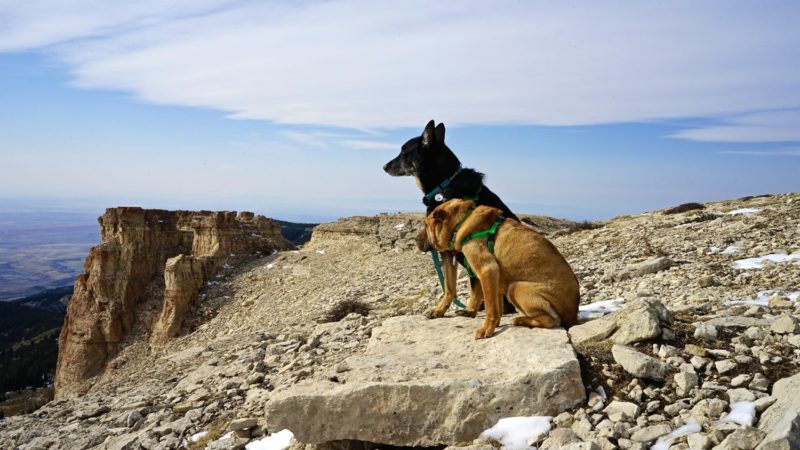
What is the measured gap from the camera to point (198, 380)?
9.73m

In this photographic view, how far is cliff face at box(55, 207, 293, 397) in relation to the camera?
30.7 meters

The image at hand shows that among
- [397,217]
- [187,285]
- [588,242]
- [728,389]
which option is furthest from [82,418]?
[397,217]

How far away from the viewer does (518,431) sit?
447cm

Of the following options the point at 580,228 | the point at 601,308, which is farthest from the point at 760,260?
the point at 580,228

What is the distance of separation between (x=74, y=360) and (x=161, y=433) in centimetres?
2842

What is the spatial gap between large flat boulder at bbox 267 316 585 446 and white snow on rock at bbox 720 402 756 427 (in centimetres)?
108

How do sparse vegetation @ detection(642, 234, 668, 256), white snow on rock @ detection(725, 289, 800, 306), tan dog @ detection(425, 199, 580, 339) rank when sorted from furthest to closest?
sparse vegetation @ detection(642, 234, 668, 256) → white snow on rock @ detection(725, 289, 800, 306) → tan dog @ detection(425, 199, 580, 339)

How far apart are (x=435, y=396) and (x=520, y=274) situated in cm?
177

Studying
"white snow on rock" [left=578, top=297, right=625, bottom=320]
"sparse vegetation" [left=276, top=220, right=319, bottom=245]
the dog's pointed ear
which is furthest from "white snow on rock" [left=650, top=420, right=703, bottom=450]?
"sparse vegetation" [left=276, top=220, right=319, bottom=245]

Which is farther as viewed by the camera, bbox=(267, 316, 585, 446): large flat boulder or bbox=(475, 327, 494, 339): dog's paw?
bbox=(475, 327, 494, 339): dog's paw

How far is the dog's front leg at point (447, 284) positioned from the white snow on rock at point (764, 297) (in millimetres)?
3511

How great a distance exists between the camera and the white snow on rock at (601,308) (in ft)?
22.1

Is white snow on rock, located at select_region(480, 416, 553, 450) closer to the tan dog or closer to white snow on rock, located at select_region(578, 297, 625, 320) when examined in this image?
the tan dog

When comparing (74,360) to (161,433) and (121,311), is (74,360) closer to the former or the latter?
(121,311)
